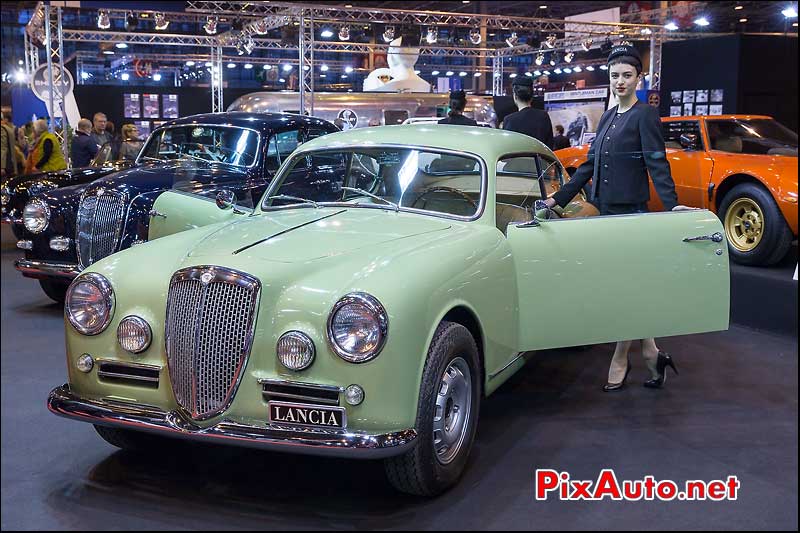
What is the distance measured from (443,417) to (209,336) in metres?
0.99

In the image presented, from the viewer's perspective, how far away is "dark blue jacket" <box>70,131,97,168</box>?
10859mm

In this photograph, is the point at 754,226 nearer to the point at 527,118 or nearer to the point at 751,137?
the point at 751,137

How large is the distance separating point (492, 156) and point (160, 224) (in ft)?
8.00

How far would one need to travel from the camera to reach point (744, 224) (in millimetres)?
7668

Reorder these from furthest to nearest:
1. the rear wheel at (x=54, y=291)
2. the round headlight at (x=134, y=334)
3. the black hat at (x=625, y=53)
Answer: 1. the rear wheel at (x=54, y=291)
2. the black hat at (x=625, y=53)
3. the round headlight at (x=134, y=334)

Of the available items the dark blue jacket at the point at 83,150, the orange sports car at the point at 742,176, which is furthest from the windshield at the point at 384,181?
the dark blue jacket at the point at 83,150

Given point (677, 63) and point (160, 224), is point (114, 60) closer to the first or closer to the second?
point (677, 63)

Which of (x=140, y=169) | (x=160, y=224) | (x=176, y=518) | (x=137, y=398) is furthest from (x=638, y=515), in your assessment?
(x=140, y=169)

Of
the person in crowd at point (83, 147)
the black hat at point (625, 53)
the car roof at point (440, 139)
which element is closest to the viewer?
the car roof at point (440, 139)

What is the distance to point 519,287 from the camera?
400cm

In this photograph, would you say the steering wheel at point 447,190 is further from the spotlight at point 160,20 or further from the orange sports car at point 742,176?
the spotlight at point 160,20

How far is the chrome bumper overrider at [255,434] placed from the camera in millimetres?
2941

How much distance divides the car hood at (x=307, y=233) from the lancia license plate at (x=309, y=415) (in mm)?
619

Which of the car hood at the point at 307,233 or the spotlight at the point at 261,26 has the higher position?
the spotlight at the point at 261,26
